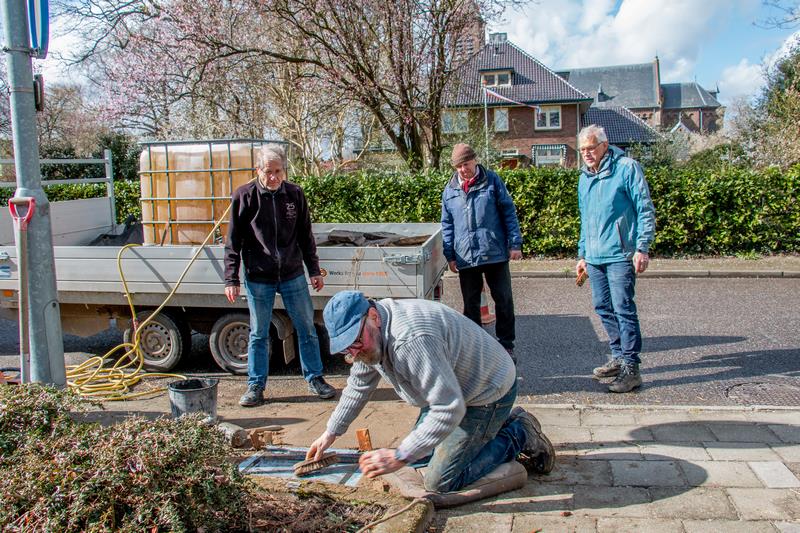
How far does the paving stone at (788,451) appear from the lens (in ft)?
13.4

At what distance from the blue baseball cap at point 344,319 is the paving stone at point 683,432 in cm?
244

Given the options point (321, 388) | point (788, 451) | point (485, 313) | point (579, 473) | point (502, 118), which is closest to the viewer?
point (579, 473)

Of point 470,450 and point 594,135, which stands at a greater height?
point 594,135

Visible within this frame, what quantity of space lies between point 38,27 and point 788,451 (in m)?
5.46

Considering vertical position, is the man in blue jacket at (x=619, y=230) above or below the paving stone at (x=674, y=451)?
above

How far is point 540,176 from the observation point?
45.3 feet

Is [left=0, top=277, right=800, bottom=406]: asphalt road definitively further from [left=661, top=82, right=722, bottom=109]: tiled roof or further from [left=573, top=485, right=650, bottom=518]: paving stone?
[left=661, top=82, right=722, bottom=109]: tiled roof

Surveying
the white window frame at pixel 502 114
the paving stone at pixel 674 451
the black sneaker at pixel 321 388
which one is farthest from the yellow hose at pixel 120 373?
the white window frame at pixel 502 114

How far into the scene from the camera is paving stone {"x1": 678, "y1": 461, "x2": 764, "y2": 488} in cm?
378

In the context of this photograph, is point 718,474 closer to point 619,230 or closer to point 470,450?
point 470,450

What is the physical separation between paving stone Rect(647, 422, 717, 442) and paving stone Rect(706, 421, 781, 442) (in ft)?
0.18

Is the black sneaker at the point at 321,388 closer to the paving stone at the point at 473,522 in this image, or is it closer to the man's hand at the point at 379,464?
the paving stone at the point at 473,522

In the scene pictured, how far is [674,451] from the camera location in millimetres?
4262

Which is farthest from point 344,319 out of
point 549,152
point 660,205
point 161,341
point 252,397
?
point 549,152
